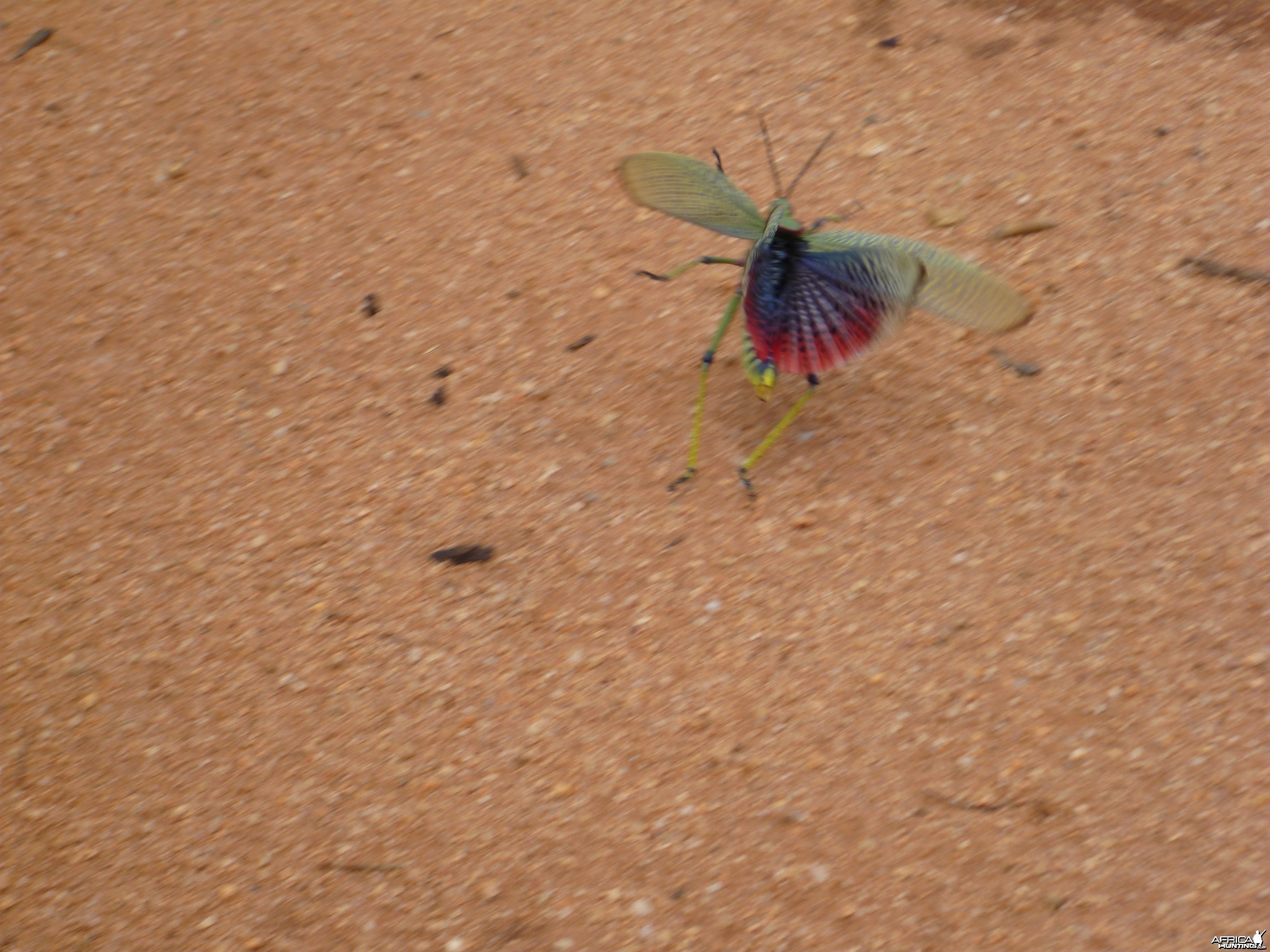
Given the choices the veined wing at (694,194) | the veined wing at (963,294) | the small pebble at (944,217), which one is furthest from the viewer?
the small pebble at (944,217)

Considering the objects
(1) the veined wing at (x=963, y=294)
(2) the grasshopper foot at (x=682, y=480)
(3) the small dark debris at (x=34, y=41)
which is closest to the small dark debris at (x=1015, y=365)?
(1) the veined wing at (x=963, y=294)

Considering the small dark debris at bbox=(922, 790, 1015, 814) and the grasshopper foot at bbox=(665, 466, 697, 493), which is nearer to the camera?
the small dark debris at bbox=(922, 790, 1015, 814)

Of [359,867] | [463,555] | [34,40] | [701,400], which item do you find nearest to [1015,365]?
[701,400]

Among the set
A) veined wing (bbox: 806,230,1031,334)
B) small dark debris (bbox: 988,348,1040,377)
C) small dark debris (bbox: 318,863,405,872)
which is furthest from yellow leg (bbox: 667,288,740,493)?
small dark debris (bbox: 318,863,405,872)

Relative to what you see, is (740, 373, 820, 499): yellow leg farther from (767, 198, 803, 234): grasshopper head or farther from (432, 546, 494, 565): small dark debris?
(432, 546, 494, 565): small dark debris

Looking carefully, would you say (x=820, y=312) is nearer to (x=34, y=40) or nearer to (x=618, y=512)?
(x=618, y=512)

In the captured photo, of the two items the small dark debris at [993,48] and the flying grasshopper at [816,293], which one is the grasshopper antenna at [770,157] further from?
the small dark debris at [993,48]

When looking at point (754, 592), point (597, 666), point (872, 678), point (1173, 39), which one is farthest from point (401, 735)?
point (1173, 39)

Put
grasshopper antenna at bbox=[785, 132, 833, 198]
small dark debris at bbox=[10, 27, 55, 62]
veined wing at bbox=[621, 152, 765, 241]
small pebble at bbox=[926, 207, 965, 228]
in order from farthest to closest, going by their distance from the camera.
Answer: small dark debris at bbox=[10, 27, 55, 62], small pebble at bbox=[926, 207, 965, 228], grasshopper antenna at bbox=[785, 132, 833, 198], veined wing at bbox=[621, 152, 765, 241]
